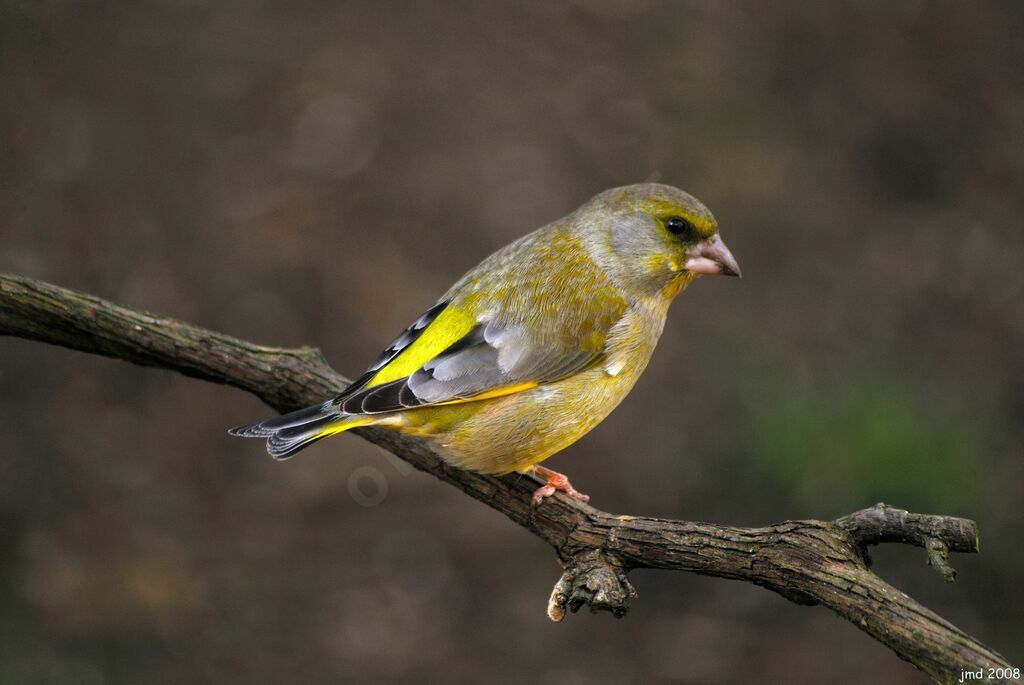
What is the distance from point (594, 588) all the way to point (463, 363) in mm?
1006

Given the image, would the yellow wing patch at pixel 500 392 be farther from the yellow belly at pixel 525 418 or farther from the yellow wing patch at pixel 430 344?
the yellow wing patch at pixel 430 344

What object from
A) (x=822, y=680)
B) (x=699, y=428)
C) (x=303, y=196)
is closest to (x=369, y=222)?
(x=303, y=196)

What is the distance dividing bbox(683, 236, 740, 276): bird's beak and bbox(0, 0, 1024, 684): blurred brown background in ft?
9.75

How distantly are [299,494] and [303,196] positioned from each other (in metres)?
2.42

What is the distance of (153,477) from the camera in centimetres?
746

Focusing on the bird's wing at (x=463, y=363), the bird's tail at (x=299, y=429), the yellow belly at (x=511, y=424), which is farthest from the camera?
the yellow belly at (x=511, y=424)

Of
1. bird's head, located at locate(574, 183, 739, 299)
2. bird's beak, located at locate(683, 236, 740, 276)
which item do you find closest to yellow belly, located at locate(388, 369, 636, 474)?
bird's head, located at locate(574, 183, 739, 299)

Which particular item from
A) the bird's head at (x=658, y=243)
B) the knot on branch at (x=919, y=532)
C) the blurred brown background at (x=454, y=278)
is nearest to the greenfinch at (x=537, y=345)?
the bird's head at (x=658, y=243)

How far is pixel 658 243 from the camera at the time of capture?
469 cm

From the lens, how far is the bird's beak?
4.65 m

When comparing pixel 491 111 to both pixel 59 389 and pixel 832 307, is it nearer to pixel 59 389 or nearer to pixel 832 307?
pixel 832 307

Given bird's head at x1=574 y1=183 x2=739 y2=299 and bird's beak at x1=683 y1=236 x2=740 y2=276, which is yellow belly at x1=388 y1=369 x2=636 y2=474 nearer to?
bird's head at x1=574 y1=183 x2=739 y2=299

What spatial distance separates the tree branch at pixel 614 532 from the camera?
11.2 ft

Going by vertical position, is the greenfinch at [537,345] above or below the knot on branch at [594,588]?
above
